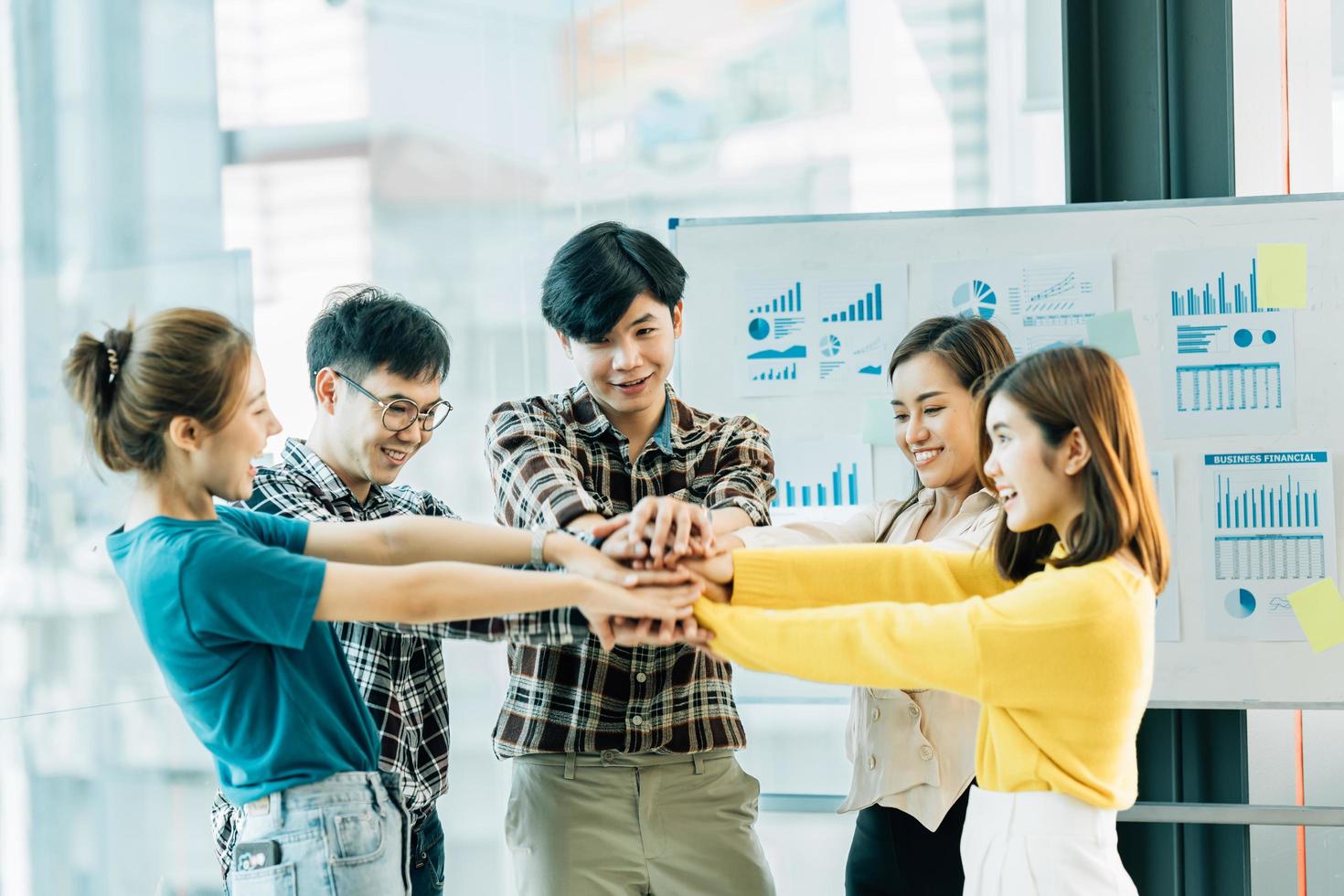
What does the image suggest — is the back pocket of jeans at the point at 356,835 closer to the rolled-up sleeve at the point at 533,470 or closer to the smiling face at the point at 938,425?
the rolled-up sleeve at the point at 533,470

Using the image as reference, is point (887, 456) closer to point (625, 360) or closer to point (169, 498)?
point (625, 360)

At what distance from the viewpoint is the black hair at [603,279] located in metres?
2.04

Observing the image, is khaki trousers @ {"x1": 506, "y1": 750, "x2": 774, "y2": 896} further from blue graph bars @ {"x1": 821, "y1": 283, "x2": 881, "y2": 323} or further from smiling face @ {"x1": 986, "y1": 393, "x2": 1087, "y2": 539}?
blue graph bars @ {"x1": 821, "y1": 283, "x2": 881, "y2": 323}

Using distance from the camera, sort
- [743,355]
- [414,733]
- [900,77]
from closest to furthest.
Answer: [414,733], [743,355], [900,77]

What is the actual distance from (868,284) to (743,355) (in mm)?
319

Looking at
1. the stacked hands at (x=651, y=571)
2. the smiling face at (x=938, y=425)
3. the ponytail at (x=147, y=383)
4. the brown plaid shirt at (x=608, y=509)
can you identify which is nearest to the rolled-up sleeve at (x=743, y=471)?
the brown plaid shirt at (x=608, y=509)

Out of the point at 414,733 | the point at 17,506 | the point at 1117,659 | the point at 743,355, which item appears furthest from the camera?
the point at 743,355

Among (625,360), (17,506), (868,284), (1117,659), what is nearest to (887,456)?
(868,284)

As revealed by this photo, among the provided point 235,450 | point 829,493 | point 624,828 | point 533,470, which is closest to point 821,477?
point 829,493

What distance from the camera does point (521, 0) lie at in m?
3.00

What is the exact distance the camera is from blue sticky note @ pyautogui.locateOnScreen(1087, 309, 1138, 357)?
257cm

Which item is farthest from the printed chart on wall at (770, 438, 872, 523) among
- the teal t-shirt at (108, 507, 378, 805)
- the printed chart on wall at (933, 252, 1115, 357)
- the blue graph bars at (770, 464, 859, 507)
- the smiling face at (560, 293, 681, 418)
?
the teal t-shirt at (108, 507, 378, 805)

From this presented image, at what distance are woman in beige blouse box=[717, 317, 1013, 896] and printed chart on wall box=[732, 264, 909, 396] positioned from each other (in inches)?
16.9

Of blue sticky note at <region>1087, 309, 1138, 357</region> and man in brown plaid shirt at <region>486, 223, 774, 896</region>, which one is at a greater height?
blue sticky note at <region>1087, 309, 1138, 357</region>
